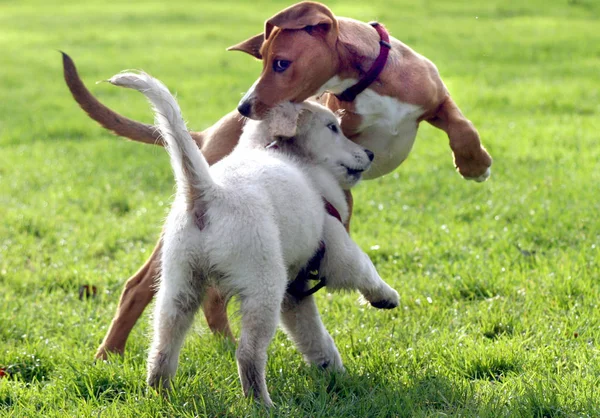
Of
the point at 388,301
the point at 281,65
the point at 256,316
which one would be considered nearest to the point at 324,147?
the point at 281,65

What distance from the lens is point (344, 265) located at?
420cm

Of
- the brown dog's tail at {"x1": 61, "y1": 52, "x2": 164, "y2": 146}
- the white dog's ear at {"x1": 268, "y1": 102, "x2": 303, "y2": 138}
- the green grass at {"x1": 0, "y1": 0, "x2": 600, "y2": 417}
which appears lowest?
the green grass at {"x1": 0, "y1": 0, "x2": 600, "y2": 417}

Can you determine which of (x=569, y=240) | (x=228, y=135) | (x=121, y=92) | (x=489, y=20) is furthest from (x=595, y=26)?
(x=228, y=135)

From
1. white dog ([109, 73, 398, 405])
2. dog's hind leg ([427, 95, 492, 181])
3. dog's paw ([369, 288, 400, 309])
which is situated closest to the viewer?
white dog ([109, 73, 398, 405])

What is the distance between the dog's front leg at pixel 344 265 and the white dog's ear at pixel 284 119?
489 mm

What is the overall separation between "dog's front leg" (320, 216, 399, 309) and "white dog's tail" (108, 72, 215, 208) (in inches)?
32.2

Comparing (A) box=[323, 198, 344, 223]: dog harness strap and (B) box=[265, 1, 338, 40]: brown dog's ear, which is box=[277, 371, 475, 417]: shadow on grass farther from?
(B) box=[265, 1, 338, 40]: brown dog's ear

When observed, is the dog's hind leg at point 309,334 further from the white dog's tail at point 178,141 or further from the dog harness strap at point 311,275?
the white dog's tail at point 178,141

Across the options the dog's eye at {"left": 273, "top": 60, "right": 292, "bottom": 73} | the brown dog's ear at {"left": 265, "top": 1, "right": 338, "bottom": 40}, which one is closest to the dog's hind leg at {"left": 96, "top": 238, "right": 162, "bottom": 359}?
the dog's eye at {"left": 273, "top": 60, "right": 292, "bottom": 73}

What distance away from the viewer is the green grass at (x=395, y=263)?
397 centimetres

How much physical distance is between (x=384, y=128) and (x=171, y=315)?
1787 mm

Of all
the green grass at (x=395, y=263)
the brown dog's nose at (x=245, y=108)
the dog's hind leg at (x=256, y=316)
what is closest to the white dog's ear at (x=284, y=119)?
the brown dog's nose at (x=245, y=108)

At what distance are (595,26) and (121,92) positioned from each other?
10642 mm

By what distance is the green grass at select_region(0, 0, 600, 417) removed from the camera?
3969 millimetres
